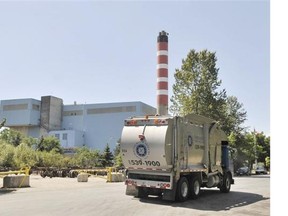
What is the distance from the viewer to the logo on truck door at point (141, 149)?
14.5 meters

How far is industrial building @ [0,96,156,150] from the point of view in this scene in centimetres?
10481

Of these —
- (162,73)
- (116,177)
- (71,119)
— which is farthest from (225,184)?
(71,119)

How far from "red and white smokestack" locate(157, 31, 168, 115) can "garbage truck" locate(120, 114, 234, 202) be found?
1875cm

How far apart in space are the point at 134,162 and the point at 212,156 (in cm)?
456

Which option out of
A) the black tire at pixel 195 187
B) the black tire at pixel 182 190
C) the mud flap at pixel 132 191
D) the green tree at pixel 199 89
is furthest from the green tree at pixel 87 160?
the black tire at pixel 182 190

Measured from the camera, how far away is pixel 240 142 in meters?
57.9

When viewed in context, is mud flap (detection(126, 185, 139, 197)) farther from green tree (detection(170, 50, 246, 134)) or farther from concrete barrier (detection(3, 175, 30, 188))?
green tree (detection(170, 50, 246, 134))

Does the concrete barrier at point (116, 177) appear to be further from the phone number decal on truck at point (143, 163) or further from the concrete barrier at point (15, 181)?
the phone number decal on truck at point (143, 163)

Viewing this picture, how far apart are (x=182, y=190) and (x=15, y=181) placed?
1164 cm

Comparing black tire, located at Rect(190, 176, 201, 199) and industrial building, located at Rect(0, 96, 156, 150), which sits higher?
industrial building, located at Rect(0, 96, 156, 150)

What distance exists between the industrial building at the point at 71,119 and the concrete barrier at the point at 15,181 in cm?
7946

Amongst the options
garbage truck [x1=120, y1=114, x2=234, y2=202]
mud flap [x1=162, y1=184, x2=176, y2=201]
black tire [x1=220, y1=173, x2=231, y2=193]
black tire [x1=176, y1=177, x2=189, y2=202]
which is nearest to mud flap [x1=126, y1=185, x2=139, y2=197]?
garbage truck [x1=120, y1=114, x2=234, y2=202]

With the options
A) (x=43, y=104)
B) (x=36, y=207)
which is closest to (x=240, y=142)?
(x=36, y=207)
